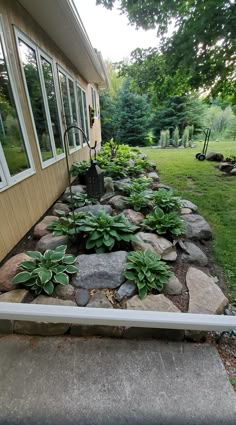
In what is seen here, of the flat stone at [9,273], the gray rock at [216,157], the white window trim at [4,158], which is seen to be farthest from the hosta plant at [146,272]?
the gray rock at [216,157]

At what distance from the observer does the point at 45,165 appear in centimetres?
315

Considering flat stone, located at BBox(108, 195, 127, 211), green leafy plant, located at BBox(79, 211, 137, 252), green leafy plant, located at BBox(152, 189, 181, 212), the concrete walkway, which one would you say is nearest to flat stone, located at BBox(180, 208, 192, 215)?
green leafy plant, located at BBox(152, 189, 181, 212)

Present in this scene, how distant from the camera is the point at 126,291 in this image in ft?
5.59

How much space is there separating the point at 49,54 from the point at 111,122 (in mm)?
11522

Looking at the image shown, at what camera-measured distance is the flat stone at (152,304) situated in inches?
61.1

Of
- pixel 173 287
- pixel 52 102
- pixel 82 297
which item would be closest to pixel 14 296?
pixel 82 297

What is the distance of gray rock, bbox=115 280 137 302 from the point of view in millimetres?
1680

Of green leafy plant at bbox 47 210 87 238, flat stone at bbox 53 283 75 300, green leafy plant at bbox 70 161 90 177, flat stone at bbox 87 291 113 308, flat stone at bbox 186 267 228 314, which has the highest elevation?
green leafy plant at bbox 70 161 90 177

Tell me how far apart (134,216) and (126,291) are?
1259mm

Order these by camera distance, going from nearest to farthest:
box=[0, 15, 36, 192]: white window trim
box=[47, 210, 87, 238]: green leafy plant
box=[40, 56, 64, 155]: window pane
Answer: box=[0, 15, 36, 192]: white window trim → box=[47, 210, 87, 238]: green leafy plant → box=[40, 56, 64, 155]: window pane

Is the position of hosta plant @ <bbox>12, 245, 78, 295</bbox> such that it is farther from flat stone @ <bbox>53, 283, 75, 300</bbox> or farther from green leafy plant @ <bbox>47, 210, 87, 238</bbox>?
green leafy plant @ <bbox>47, 210, 87, 238</bbox>

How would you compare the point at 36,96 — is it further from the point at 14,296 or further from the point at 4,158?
the point at 14,296

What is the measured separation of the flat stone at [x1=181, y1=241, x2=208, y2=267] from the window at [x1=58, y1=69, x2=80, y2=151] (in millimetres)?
3169

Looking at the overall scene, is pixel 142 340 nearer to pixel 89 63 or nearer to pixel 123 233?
pixel 123 233
